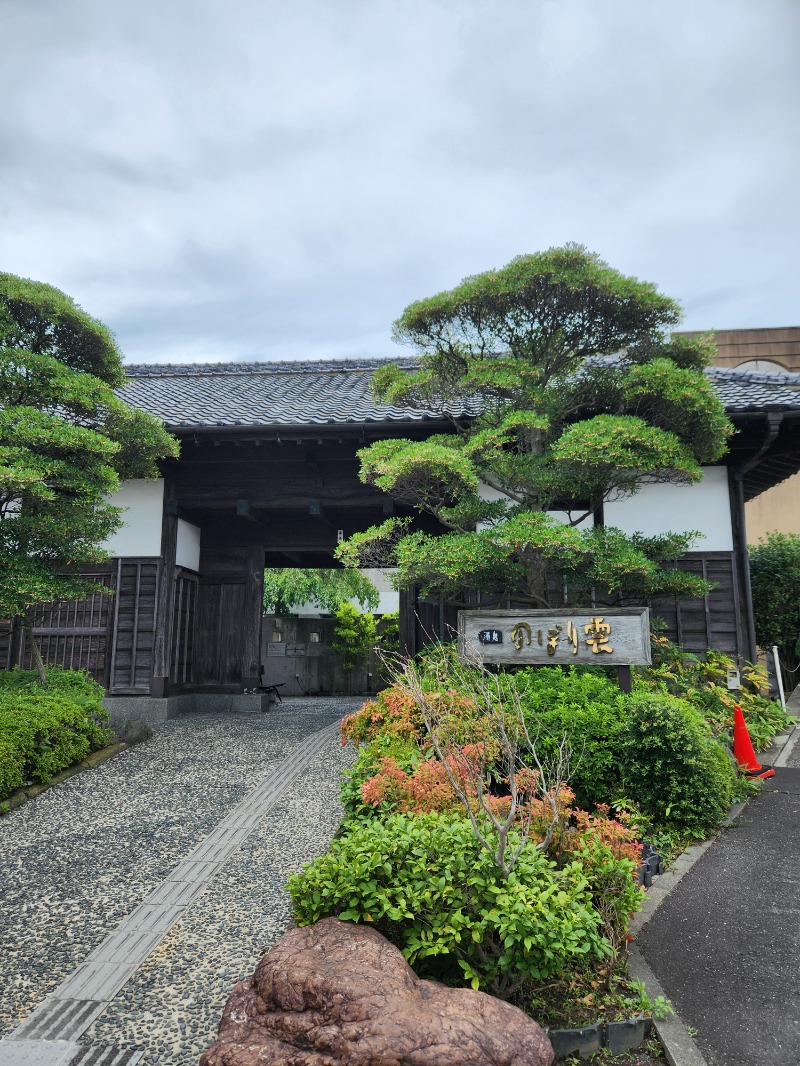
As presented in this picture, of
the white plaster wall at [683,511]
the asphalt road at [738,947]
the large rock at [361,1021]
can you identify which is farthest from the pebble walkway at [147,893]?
the white plaster wall at [683,511]

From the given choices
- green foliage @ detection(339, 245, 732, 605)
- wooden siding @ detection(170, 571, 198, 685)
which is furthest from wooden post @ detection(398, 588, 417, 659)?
wooden siding @ detection(170, 571, 198, 685)

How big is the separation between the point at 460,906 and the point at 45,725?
5.05 m

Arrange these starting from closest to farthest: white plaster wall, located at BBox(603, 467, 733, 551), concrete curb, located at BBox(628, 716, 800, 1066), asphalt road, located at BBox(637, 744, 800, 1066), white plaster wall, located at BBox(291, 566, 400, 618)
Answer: concrete curb, located at BBox(628, 716, 800, 1066)
asphalt road, located at BBox(637, 744, 800, 1066)
white plaster wall, located at BBox(603, 467, 733, 551)
white plaster wall, located at BBox(291, 566, 400, 618)

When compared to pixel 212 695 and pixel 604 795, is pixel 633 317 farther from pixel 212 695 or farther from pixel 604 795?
pixel 212 695

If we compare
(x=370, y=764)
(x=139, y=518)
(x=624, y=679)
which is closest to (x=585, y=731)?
(x=624, y=679)

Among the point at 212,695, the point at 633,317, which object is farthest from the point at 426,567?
the point at 212,695

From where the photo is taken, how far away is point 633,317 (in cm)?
722

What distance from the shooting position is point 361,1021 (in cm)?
227

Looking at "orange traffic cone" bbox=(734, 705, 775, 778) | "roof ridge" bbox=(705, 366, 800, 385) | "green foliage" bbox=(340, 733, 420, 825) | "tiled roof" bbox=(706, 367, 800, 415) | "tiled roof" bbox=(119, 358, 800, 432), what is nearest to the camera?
"green foliage" bbox=(340, 733, 420, 825)

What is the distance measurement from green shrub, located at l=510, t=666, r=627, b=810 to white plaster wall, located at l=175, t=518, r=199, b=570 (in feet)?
22.4

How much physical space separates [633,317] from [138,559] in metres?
7.51

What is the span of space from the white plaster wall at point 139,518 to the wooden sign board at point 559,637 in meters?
5.82

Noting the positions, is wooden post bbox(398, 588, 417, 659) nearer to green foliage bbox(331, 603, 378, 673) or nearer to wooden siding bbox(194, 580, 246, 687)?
wooden siding bbox(194, 580, 246, 687)

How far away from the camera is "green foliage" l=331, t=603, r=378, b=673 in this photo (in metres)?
17.5
